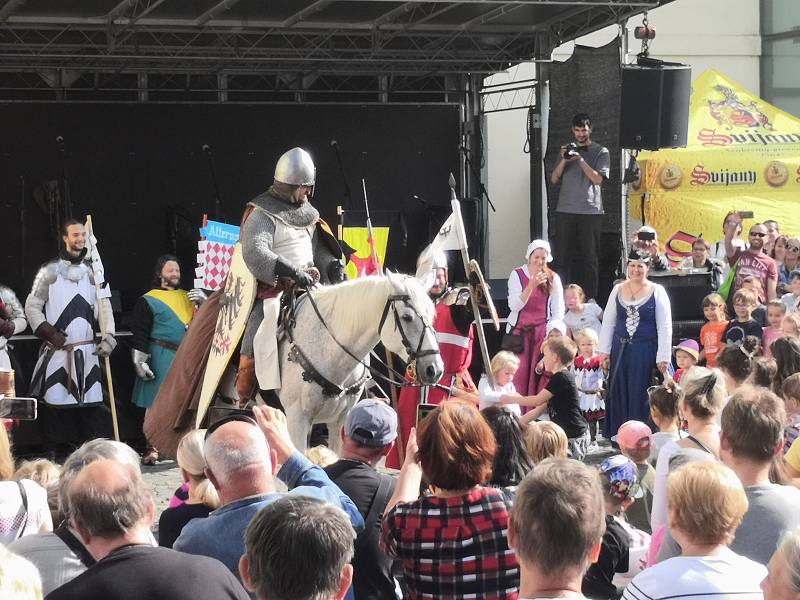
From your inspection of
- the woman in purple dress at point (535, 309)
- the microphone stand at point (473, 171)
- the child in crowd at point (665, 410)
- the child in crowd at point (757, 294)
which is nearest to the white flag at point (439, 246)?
the woman in purple dress at point (535, 309)

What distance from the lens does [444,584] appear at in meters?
2.96

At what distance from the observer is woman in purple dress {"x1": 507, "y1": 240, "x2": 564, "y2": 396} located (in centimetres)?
922

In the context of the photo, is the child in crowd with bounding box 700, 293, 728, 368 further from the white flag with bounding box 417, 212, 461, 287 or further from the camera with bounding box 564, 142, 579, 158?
the white flag with bounding box 417, 212, 461, 287

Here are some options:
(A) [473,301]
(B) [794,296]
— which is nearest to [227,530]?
(A) [473,301]

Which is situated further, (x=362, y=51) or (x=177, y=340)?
(x=362, y=51)

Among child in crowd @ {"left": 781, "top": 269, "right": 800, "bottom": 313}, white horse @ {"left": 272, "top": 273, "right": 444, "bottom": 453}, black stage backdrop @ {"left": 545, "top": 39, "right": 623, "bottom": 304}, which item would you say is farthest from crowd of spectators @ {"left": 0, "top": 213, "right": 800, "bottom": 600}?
black stage backdrop @ {"left": 545, "top": 39, "right": 623, "bottom": 304}

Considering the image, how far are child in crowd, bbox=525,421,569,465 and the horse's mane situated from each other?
2.09 m

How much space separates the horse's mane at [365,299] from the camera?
6.28 metres

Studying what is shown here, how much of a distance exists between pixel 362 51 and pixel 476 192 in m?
2.62

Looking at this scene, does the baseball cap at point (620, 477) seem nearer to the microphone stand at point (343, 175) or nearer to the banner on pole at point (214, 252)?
the banner on pole at point (214, 252)

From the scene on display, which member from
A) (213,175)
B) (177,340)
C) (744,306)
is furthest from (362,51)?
(744,306)

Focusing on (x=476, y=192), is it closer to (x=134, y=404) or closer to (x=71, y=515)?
(x=134, y=404)

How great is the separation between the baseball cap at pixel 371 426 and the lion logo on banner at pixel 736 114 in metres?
12.6

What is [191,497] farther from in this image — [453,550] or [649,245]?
[649,245]
